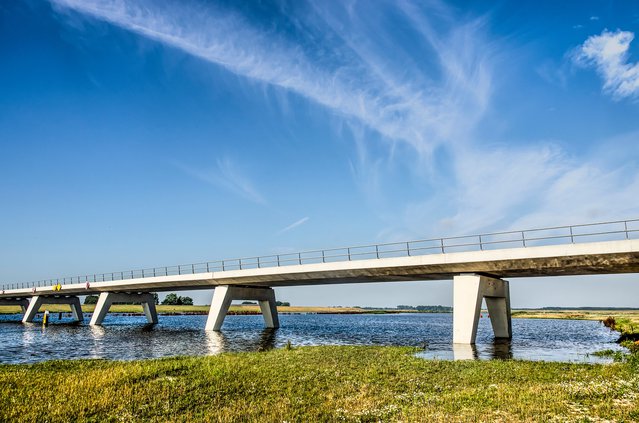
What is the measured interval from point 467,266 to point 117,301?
63.3 meters

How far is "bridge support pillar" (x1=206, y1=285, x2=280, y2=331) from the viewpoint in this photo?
5647 cm

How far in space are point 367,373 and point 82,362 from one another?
16705mm

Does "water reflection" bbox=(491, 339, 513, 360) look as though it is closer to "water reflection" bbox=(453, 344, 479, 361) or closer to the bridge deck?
"water reflection" bbox=(453, 344, 479, 361)

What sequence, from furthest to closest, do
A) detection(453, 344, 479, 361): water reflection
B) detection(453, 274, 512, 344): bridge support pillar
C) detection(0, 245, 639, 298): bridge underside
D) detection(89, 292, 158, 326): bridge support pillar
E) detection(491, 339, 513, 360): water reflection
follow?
detection(89, 292, 158, 326): bridge support pillar → detection(453, 274, 512, 344): bridge support pillar → detection(0, 245, 639, 298): bridge underside → detection(491, 339, 513, 360): water reflection → detection(453, 344, 479, 361): water reflection

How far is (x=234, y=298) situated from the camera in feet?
194

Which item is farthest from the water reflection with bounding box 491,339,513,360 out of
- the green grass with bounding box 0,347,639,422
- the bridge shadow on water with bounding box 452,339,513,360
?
the green grass with bounding box 0,347,639,422

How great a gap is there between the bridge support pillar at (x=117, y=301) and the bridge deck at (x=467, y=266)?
26.6 meters

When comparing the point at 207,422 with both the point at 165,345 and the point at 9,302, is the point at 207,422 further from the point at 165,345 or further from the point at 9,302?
the point at 9,302

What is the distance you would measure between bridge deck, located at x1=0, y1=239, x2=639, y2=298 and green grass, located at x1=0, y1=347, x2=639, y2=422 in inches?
446

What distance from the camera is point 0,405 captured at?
584 inches

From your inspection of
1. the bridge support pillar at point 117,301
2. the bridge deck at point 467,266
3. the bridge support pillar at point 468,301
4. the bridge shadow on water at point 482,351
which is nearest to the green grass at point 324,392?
the bridge shadow on water at point 482,351

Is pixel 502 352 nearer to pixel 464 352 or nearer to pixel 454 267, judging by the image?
pixel 464 352

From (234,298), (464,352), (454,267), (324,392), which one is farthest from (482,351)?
(234,298)

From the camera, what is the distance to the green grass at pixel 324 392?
1334 centimetres
